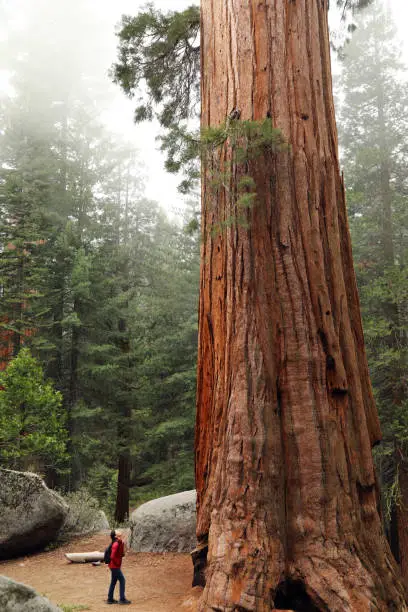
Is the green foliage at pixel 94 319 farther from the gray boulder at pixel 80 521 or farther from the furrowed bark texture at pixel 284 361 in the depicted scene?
the furrowed bark texture at pixel 284 361

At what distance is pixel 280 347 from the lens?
514 centimetres

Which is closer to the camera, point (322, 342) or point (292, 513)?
point (292, 513)

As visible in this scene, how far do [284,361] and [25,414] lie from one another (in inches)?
400

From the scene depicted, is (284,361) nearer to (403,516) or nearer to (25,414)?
(403,516)

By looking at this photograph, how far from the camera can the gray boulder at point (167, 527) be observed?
9.75 meters

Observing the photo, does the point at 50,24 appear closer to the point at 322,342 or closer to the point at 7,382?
the point at 7,382

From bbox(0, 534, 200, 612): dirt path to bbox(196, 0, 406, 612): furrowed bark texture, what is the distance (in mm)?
1412

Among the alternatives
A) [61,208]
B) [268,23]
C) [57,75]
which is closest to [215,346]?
[268,23]

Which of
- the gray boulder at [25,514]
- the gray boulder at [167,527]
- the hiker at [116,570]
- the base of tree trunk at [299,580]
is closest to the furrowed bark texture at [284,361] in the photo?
the base of tree trunk at [299,580]

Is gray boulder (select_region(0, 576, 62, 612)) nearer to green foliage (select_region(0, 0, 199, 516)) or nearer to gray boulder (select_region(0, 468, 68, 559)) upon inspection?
gray boulder (select_region(0, 468, 68, 559))

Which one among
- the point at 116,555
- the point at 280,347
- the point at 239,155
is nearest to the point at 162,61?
the point at 239,155

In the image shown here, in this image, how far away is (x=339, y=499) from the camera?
4668mm

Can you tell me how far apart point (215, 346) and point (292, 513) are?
1.80 m

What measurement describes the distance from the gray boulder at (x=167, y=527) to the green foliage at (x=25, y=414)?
3.79 meters
